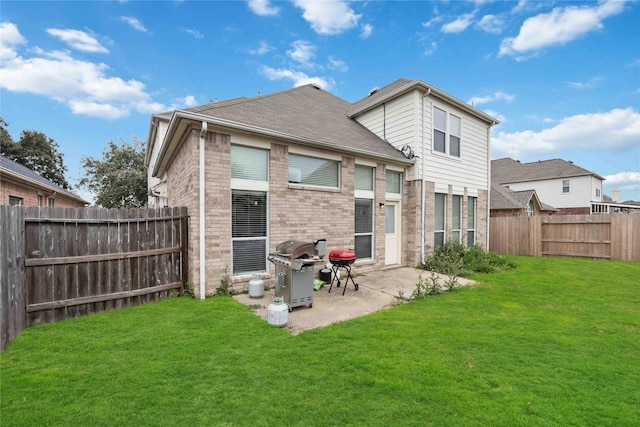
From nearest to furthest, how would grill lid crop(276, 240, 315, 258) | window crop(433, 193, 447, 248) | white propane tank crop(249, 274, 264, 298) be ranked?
grill lid crop(276, 240, 315, 258)
white propane tank crop(249, 274, 264, 298)
window crop(433, 193, 447, 248)

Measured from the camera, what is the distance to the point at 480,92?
41.4 feet

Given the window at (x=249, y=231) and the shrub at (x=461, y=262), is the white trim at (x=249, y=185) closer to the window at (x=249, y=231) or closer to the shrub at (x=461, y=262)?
the window at (x=249, y=231)

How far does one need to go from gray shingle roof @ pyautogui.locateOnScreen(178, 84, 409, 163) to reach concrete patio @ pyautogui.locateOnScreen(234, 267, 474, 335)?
Result: 11.8 ft

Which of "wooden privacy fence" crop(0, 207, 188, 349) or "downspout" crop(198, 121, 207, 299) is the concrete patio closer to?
"downspout" crop(198, 121, 207, 299)

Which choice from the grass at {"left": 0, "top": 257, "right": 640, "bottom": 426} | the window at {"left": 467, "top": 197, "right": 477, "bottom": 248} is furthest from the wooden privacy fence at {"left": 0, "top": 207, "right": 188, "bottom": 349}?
the window at {"left": 467, "top": 197, "right": 477, "bottom": 248}

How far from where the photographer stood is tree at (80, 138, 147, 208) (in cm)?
2223

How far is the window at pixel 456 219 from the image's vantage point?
410 inches

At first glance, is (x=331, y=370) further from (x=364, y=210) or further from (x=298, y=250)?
(x=364, y=210)

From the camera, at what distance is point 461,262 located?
891 centimetres

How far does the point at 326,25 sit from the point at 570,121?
20.4 m

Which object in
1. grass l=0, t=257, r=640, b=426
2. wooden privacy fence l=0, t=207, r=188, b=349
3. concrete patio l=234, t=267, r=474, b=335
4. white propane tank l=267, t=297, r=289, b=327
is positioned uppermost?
wooden privacy fence l=0, t=207, r=188, b=349

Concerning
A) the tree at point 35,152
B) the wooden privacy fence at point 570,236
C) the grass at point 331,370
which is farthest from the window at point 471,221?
the tree at point 35,152

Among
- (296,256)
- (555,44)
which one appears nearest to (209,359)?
(296,256)

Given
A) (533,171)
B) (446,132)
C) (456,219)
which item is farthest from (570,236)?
(533,171)
